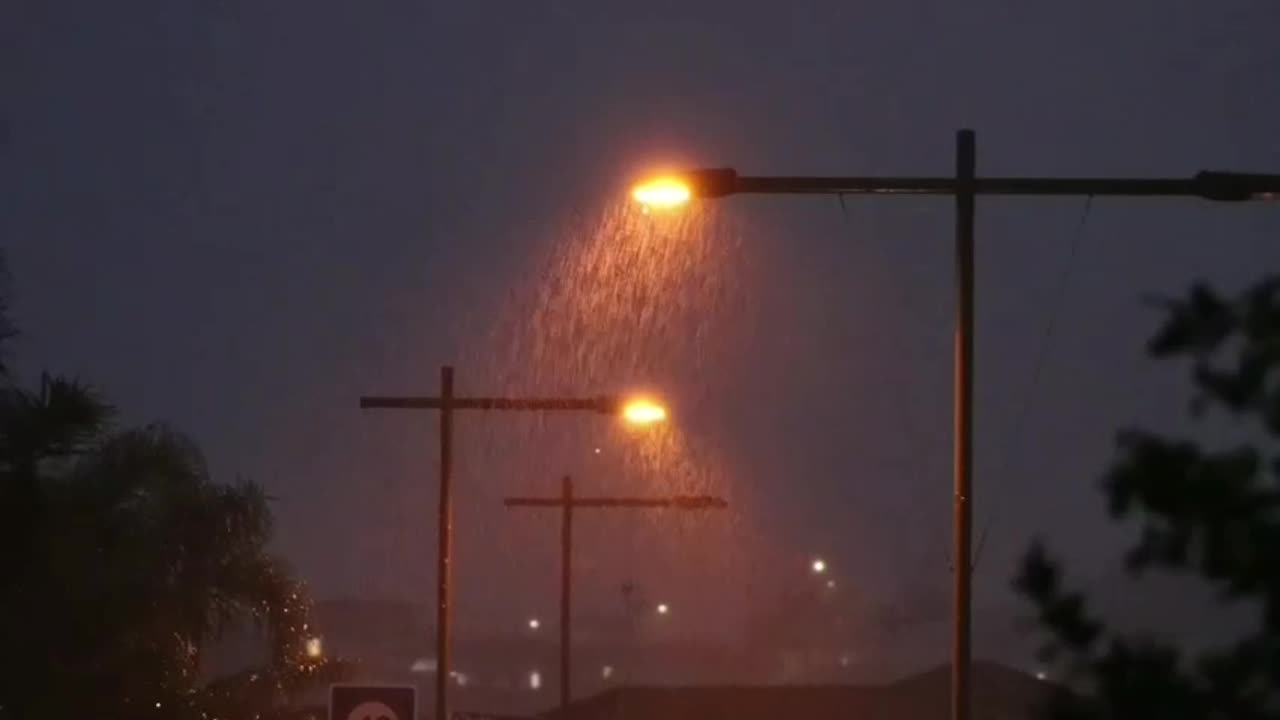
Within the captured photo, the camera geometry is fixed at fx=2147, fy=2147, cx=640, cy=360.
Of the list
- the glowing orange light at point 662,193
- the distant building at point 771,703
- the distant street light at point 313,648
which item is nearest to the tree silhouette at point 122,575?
the distant street light at point 313,648

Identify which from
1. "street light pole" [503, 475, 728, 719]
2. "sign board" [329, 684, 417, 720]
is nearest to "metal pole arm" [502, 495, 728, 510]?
"street light pole" [503, 475, 728, 719]

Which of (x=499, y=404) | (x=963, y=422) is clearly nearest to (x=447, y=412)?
(x=499, y=404)

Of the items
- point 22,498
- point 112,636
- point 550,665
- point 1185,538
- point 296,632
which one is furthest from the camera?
point 550,665

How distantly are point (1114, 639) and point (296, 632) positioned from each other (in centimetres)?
2313

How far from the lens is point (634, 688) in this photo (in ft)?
154

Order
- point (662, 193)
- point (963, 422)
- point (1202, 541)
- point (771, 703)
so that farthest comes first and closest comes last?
1. point (771, 703)
2. point (963, 422)
3. point (662, 193)
4. point (1202, 541)

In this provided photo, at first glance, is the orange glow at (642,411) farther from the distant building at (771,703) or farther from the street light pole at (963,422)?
the distant building at (771,703)

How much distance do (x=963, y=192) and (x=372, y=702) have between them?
627cm

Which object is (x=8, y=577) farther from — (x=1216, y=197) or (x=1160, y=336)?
(x=1160, y=336)

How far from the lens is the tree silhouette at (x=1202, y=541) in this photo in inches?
199

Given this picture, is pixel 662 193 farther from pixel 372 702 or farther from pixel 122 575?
pixel 122 575

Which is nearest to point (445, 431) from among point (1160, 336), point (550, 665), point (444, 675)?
point (444, 675)

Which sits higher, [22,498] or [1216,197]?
[1216,197]

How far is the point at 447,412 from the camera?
2322cm
